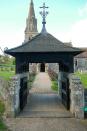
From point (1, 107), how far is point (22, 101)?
4.21 ft

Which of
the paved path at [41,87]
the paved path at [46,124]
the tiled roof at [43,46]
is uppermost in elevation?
the tiled roof at [43,46]

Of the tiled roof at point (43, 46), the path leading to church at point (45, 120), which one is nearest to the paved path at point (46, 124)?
the path leading to church at point (45, 120)

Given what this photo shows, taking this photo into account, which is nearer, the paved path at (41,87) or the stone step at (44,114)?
the stone step at (44,114)

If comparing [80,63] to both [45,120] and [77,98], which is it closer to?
[77,98]

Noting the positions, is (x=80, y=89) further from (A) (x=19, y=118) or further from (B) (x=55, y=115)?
(A) (x=19, y=118)

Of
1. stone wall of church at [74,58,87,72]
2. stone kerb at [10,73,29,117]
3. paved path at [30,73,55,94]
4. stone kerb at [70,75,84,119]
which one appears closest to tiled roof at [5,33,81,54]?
stone kerb at [10,73,29,117]

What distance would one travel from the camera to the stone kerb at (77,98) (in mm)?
18062

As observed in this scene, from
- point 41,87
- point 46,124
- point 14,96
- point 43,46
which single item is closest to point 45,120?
point 46,124

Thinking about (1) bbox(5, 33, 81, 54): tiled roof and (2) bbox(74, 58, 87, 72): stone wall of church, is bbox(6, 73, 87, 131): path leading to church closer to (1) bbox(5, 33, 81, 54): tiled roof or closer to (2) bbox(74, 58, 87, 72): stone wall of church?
(1) bbox(5, 33, 81, 54): tiled roof

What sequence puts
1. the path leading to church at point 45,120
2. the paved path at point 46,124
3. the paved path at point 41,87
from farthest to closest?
the paved path at point 41,87, the path leading to church at point 45,120, the paved path at point 46,124

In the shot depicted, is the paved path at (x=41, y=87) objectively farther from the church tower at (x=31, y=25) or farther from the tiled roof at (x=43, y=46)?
the church tower at (x=31, y=25)

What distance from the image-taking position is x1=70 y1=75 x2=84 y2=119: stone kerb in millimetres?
18062

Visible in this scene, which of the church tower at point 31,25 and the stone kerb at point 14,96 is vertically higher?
the church tower at point 31,25

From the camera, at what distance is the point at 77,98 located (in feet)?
60.2
